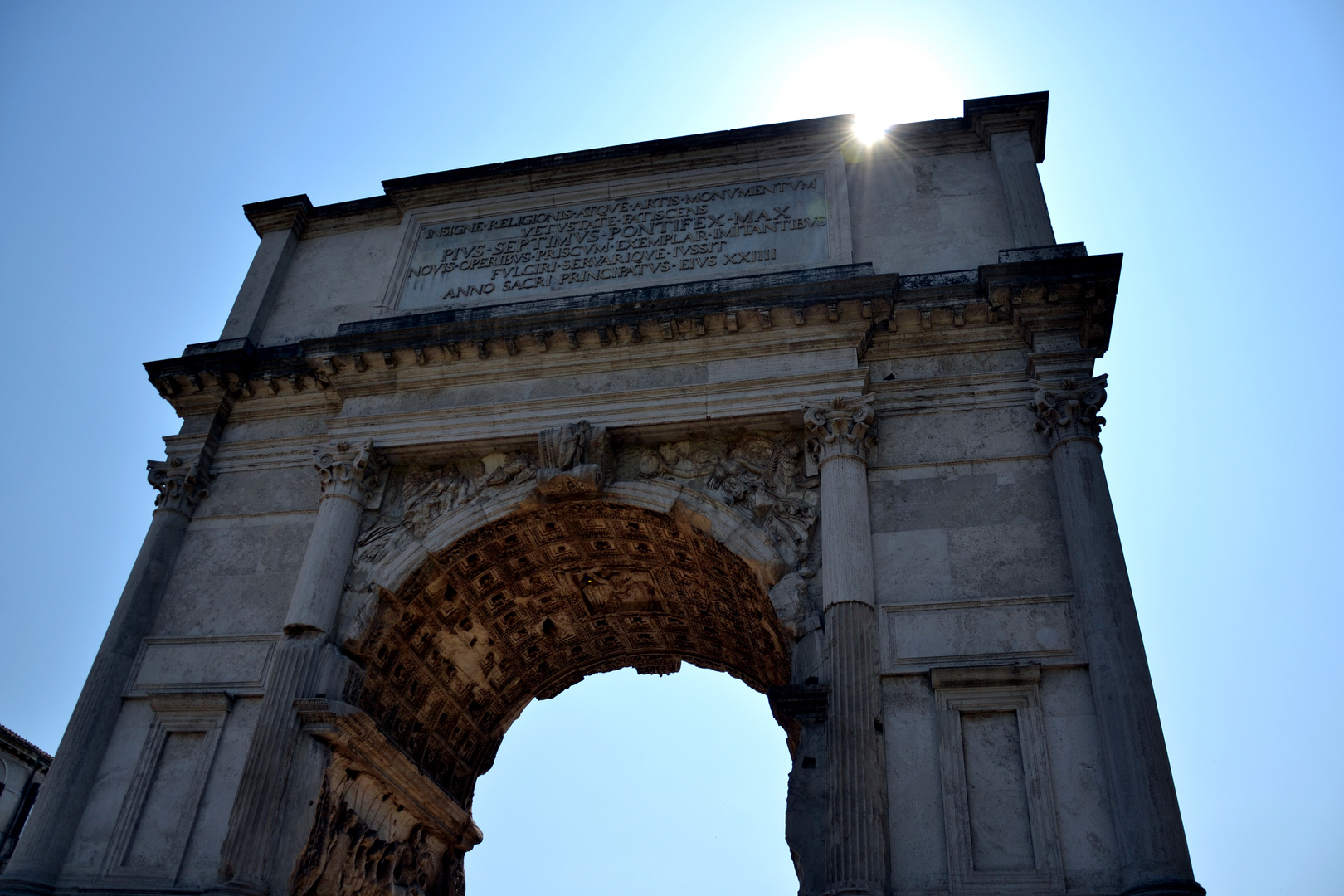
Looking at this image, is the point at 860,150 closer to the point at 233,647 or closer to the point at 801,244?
the point at 801,244

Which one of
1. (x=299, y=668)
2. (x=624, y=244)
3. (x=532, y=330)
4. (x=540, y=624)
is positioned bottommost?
(x=299, y=668)

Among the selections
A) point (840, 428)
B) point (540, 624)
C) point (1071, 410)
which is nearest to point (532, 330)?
point (840, 428)

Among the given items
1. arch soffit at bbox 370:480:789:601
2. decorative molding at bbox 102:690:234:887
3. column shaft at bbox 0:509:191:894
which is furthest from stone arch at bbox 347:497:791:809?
column shaft at bbox 0:509:191:894

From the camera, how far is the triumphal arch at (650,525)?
411 inches

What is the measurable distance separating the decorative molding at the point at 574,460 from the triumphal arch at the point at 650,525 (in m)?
0.06

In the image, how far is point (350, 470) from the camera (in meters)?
13.7

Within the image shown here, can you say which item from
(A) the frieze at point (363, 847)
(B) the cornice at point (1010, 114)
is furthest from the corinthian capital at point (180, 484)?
(B) the cornice at point (1010, 114)

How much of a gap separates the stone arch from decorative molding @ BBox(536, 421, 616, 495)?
1.00 feet

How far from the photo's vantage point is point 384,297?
619 inches

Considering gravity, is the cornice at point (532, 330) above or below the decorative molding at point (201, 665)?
above

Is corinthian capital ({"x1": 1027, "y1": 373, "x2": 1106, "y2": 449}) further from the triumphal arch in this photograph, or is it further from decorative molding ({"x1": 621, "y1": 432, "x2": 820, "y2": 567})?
decorative molding ({"x1": 621, "y1": 432, "x2": 820, "y2": 567})

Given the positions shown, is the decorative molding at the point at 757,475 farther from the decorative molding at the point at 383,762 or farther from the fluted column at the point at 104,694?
the fluted column at the point at 104,694

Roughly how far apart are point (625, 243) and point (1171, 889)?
1042 centimetres

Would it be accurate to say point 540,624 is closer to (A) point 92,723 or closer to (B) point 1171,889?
(A) point 92,723
